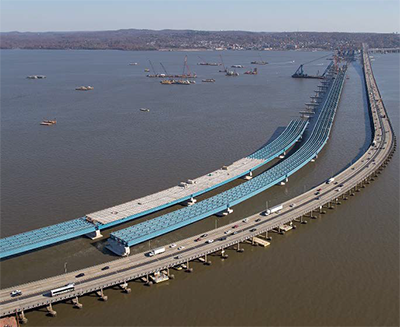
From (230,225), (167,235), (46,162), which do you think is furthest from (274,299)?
(46,162)

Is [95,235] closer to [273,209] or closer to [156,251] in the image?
[156,251]

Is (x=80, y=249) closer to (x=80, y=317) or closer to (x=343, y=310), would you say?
(x=80, y=317)

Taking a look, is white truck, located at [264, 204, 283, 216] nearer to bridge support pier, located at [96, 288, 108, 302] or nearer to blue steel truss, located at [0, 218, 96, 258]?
blue steel truss, located at [0, 218, 96, 258]

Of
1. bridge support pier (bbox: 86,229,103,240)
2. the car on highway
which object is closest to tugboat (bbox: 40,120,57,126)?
bridge support pier (bbox: 86,229,103,240)

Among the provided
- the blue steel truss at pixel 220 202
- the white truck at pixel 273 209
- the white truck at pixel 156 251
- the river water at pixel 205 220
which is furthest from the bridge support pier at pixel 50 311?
the white truck at pixel 273 209

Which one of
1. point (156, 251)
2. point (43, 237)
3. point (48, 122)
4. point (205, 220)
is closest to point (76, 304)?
point (156, 251)

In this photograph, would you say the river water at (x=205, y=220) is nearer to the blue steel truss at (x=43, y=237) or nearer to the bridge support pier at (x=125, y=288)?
the bridge support pier at (x=125, y=288)
